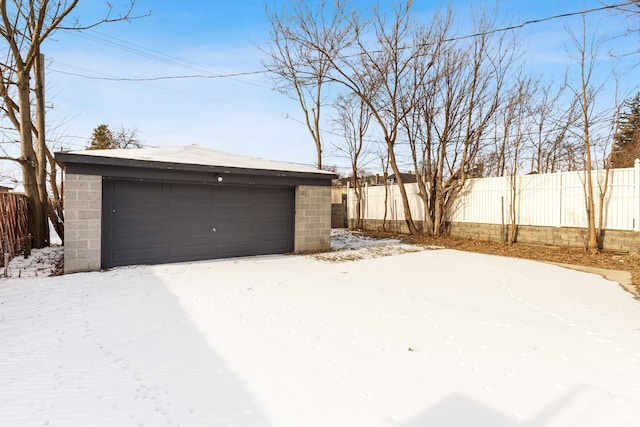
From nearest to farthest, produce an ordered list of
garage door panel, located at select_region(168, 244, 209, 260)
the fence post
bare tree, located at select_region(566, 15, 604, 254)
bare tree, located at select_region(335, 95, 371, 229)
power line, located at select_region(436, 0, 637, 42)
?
1. power line, located at select_region(436, 0, 637, 42)
2. garage door panel, located at select_region(168, 244, 209, 260)
3. the fence post
4. bare tree, located at select_region(566, 15, 604, 254)
5. bare tree, located at select_region(335, 95, 371, 229)

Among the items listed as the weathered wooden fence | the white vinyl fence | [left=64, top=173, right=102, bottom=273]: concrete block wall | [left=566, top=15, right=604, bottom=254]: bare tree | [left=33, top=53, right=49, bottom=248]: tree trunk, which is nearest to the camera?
[left=64, top=173, right=102, bottom=273]: concrete block wall

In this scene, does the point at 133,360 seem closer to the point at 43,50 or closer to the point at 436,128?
the point at 43,50

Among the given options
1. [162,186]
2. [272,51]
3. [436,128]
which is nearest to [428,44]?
[436,128]

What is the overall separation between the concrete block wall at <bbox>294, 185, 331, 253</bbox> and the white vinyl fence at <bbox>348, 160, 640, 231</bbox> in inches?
217

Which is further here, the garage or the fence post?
the fence post

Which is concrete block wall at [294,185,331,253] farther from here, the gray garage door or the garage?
the gray garage door

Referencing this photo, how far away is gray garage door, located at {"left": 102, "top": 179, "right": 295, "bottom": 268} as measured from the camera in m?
6.77

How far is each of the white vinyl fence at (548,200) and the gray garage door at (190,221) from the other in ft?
21.5

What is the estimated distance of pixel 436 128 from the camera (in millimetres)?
12258

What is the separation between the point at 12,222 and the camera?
733 centimetres

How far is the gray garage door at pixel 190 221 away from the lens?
6.77 m

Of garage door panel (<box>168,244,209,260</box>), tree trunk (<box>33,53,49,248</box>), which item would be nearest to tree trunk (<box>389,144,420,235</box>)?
garage door panel (<box>168,244,209,260</box>)

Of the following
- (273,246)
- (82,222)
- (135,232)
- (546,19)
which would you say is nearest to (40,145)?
(82,222)

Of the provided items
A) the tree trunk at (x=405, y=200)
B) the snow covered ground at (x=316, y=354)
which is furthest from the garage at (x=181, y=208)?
the tree trunk at (x=405, y=200)
